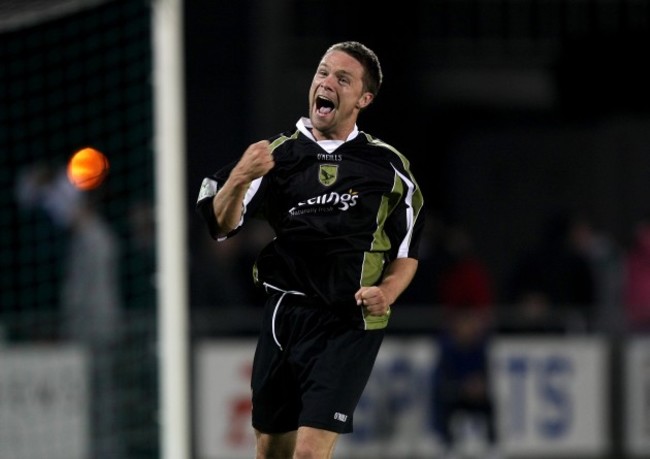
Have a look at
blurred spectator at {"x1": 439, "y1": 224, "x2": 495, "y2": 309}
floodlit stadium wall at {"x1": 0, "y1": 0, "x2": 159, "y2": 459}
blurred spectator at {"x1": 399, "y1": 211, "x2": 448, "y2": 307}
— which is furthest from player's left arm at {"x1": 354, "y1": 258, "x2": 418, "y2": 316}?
blurred spectator at {"x1": 399, "y1": 211, "x2": 448, "y2": 307}

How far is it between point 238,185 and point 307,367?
0.80 m

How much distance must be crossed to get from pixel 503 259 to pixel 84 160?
29.2ft

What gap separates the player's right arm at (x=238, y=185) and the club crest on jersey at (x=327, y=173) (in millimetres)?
237

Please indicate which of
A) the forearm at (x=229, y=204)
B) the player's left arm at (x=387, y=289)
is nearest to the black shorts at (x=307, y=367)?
the player's left arm at (x=387, y=289)

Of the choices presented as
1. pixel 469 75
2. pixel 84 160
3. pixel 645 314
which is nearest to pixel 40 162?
pixel 84 160

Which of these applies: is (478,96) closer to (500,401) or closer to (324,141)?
(500,401)

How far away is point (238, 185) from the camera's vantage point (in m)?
5.89

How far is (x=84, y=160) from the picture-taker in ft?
29.8

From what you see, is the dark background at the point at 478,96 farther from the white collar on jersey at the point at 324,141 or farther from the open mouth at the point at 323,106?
the open mouth at the point at 323,106

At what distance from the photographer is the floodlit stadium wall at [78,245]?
10.9 metres

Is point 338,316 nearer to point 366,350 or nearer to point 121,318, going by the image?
point 366,350

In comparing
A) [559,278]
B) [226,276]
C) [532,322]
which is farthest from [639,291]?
[226,276]

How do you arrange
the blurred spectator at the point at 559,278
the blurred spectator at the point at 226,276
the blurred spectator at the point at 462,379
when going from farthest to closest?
1. the blurred spectator at the point at 559,278
2. the blurred spectator at the point at 226,276
3. the blurred spectator at the point at 462,379

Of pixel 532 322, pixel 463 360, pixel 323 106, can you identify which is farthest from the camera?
pixel 532 322
